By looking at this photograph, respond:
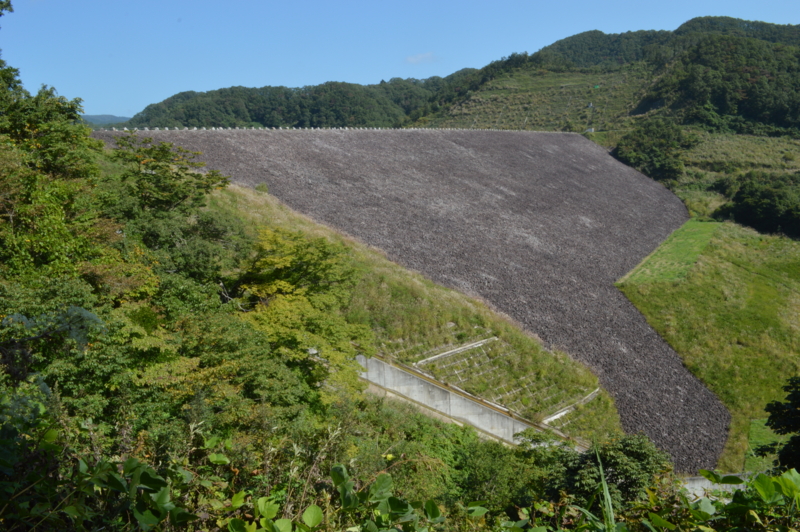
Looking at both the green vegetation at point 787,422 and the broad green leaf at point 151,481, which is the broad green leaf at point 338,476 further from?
the green vegetation at point 787,422

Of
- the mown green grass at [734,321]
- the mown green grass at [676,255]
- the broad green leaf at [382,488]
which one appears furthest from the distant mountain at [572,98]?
the broad green leaf at [382,488]

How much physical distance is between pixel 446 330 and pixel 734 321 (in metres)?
15.6

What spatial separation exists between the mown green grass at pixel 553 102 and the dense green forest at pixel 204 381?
197ft

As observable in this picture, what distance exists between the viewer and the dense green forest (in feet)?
6.72

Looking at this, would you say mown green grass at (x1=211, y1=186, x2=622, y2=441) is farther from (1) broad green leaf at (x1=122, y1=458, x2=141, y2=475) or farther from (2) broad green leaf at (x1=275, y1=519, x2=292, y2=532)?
(2) broad green leaf at (x1=275, y1=519, x2=292, y2=532)

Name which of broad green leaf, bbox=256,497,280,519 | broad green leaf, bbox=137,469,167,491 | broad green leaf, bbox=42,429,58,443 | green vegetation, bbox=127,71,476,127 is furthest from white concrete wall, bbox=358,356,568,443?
green vegetation, bbox=127,71,476,127

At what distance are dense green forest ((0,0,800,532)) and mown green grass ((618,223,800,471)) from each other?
6.43 meters

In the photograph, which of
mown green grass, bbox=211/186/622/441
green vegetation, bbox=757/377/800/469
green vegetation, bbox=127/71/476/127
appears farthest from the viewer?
green vegetation, bbox=127/71/476/127

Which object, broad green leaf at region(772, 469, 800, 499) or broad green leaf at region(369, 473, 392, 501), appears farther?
broad green leaf at region(369, 473, 392, 501)

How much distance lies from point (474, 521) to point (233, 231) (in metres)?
12.0

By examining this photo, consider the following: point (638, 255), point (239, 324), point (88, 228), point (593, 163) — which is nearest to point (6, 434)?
point (239, 324)

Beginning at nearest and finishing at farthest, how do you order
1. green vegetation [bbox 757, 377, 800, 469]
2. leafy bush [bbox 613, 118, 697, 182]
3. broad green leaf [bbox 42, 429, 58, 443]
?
1. broad green leaf [bbox 42, 429, 58, 443]
2. green vegetation [bbox 757, 377, 800, 469]
3. leafy bush [bbox 613, 118, 697, 182]

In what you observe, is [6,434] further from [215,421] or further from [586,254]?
[586,254]

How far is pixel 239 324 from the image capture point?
31.3 ft
